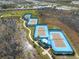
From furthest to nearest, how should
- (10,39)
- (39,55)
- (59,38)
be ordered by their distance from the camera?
1. (59,38)
2. (10,39)
3. (39,55)

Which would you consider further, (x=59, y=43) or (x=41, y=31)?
(x=41, y=31)

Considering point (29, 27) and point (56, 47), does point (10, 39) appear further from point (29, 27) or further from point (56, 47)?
point (29, 27)

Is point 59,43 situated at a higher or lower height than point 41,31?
higher

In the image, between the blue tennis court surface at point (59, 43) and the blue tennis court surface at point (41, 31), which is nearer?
the blue tennis court surface at point (59, 43)

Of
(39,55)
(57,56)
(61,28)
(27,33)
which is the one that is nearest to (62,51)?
(57,56)

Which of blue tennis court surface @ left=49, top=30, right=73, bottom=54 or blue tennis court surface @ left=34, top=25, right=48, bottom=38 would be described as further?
blue tennis court surface @ left=34, top=25, right=48, bottom=38
